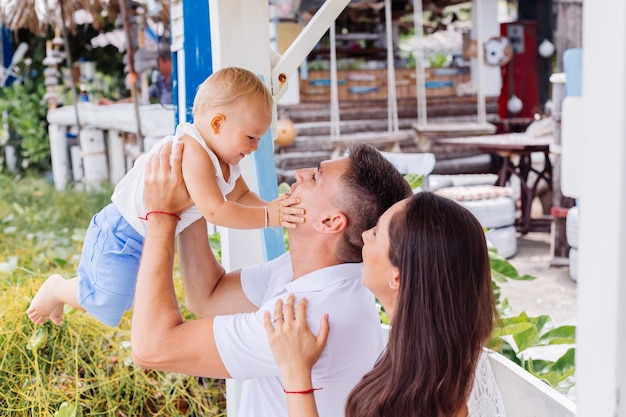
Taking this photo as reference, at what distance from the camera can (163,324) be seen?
162 cm

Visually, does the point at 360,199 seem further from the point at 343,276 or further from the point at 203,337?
the point at 203,337

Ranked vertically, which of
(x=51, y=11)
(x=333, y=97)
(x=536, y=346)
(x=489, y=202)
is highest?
(x=51, y=11)

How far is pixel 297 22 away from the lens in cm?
873

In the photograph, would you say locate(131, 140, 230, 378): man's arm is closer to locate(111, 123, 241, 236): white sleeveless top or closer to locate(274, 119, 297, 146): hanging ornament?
locate(111, 123, 241, 236): white sleeveless top

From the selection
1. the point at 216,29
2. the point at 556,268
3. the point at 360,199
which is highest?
the point at 216,29

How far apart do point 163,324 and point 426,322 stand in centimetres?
55

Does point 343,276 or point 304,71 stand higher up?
point 304,71

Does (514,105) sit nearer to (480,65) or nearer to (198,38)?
(480,65)

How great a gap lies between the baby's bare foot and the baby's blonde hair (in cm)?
78

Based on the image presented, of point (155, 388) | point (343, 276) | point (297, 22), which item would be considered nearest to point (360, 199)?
point (343, 276)

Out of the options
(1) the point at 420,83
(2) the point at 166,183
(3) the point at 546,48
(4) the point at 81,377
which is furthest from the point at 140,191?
(3) the point at 546,48

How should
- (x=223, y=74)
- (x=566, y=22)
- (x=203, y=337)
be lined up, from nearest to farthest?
(x=203, y=337) < (x=223, y=74) < (x=566, y=22)

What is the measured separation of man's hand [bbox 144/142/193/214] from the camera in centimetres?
177

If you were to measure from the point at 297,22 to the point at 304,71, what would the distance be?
1.92 feet
